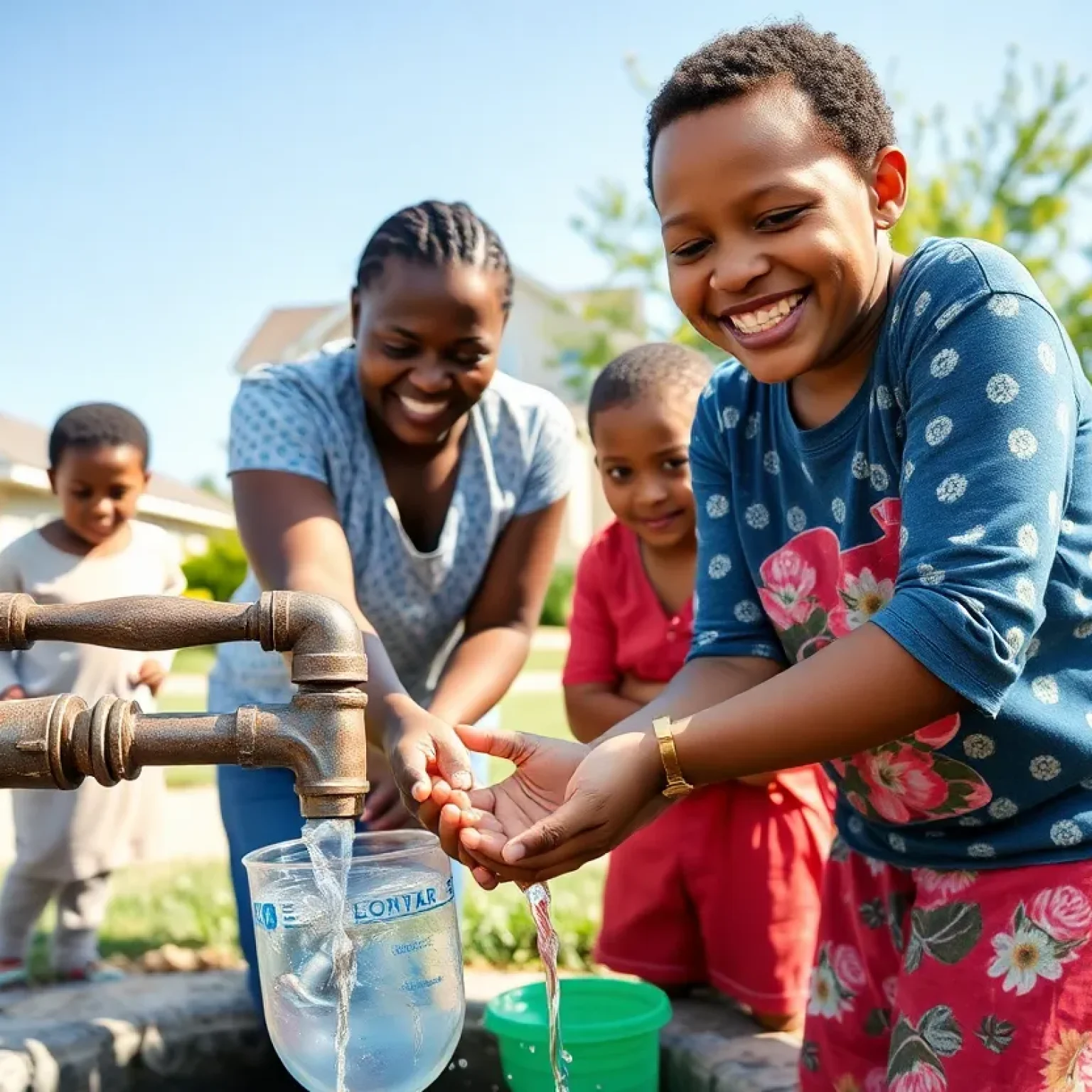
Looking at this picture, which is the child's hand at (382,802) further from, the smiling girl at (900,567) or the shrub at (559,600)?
the shrub at (559,600)

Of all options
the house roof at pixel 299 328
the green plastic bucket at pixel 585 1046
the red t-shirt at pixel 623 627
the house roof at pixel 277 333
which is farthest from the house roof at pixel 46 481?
the green plastic bucket at pixel 585 1046

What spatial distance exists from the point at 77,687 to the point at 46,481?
50.4 ft

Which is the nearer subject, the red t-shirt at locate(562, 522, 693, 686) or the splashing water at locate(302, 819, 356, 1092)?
the splashing water at locate(302, 819, 356, 1092)

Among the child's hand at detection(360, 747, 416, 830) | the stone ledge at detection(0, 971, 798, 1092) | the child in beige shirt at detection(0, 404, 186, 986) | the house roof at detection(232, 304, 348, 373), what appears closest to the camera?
the stone ledge at detection(0, 971, 798, 1092)

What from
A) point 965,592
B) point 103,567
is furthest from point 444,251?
point 103,567

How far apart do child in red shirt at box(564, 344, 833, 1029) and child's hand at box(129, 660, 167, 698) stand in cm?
159

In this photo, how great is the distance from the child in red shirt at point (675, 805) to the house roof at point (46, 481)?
35.3ft

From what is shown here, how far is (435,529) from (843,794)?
3.91 ft

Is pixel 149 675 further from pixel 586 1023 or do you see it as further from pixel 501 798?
pixel 501 798

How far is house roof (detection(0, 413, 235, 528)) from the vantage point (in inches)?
673

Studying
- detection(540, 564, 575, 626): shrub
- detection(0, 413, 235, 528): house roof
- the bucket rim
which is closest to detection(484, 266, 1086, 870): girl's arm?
the bucket rim

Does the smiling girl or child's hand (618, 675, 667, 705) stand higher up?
the smiling girl

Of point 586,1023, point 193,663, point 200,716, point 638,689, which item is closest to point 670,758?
point 200,716

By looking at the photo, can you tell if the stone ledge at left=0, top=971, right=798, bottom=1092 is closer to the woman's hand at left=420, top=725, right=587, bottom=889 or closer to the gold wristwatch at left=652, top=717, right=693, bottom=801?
the woman's hand at left=420, top=725, right=587, bottom=889
